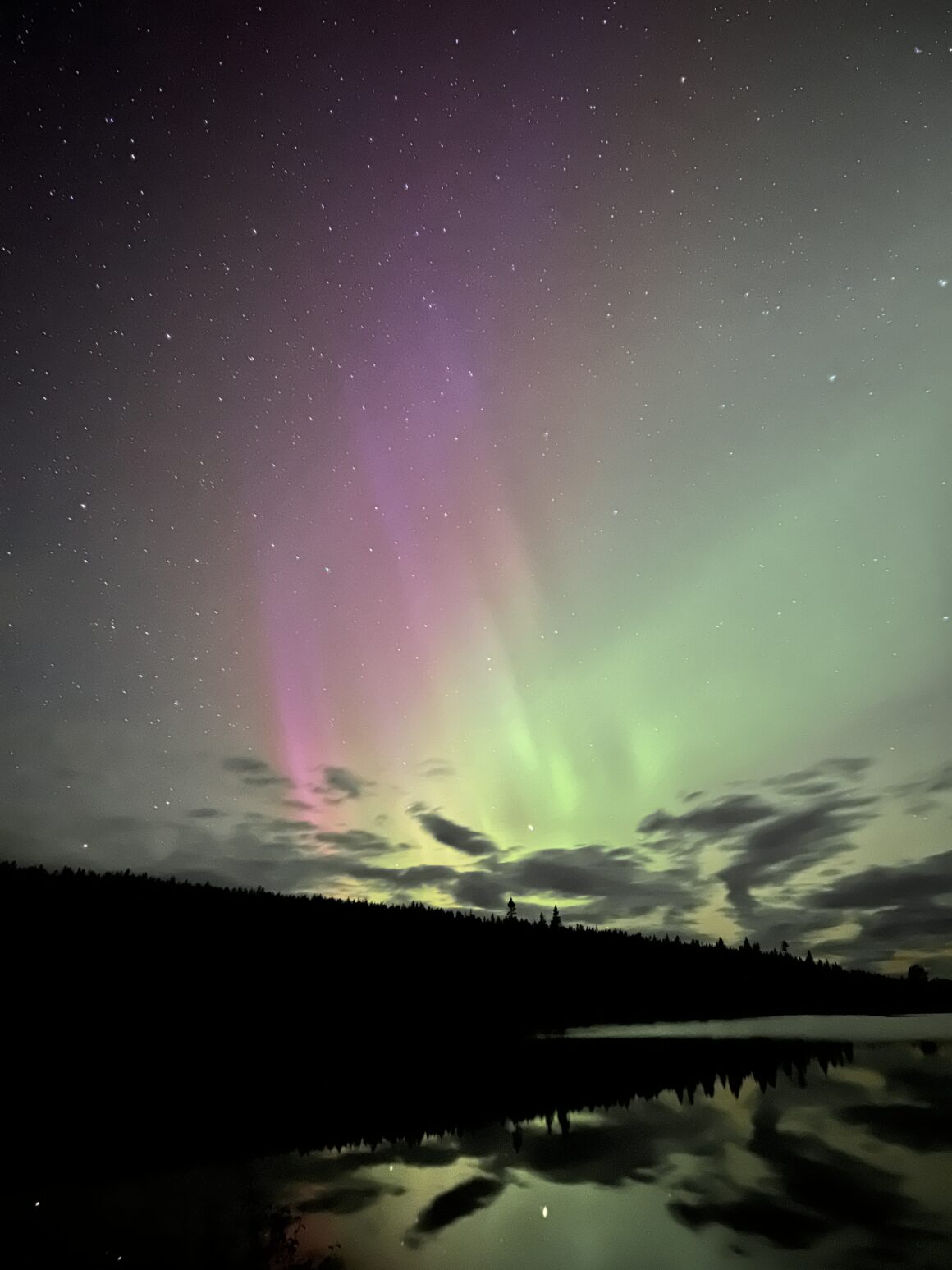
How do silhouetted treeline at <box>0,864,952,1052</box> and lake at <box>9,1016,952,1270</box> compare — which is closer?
lake at <box>9,1016,952,1270</box>

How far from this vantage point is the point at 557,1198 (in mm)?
9781

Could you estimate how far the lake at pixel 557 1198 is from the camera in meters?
7.85

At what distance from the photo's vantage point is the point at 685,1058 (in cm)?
2677

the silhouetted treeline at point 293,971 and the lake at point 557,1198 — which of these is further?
the silhouetted treeline at point 293,971

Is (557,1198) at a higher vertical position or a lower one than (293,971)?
lower

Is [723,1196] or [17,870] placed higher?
[17,870]

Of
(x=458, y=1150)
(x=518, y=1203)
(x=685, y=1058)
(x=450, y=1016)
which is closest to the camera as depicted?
(x=518, y=1203)

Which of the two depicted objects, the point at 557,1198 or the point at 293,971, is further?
the point at 293,971

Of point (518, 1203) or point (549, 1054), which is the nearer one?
point (518, 1203)

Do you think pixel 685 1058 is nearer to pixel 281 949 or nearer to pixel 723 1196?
pixel 723 1196

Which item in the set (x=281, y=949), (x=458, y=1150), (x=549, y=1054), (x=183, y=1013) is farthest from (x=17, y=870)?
(x=458, y=1150)

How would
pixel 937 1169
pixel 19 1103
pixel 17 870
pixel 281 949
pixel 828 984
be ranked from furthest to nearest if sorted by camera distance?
pixel 828 984 < pixel 17 870 < pixel 281 949 < pixel 19 1103 < pixel 937 1169

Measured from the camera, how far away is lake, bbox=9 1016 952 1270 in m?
7.85

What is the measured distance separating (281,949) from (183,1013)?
25989 mm
